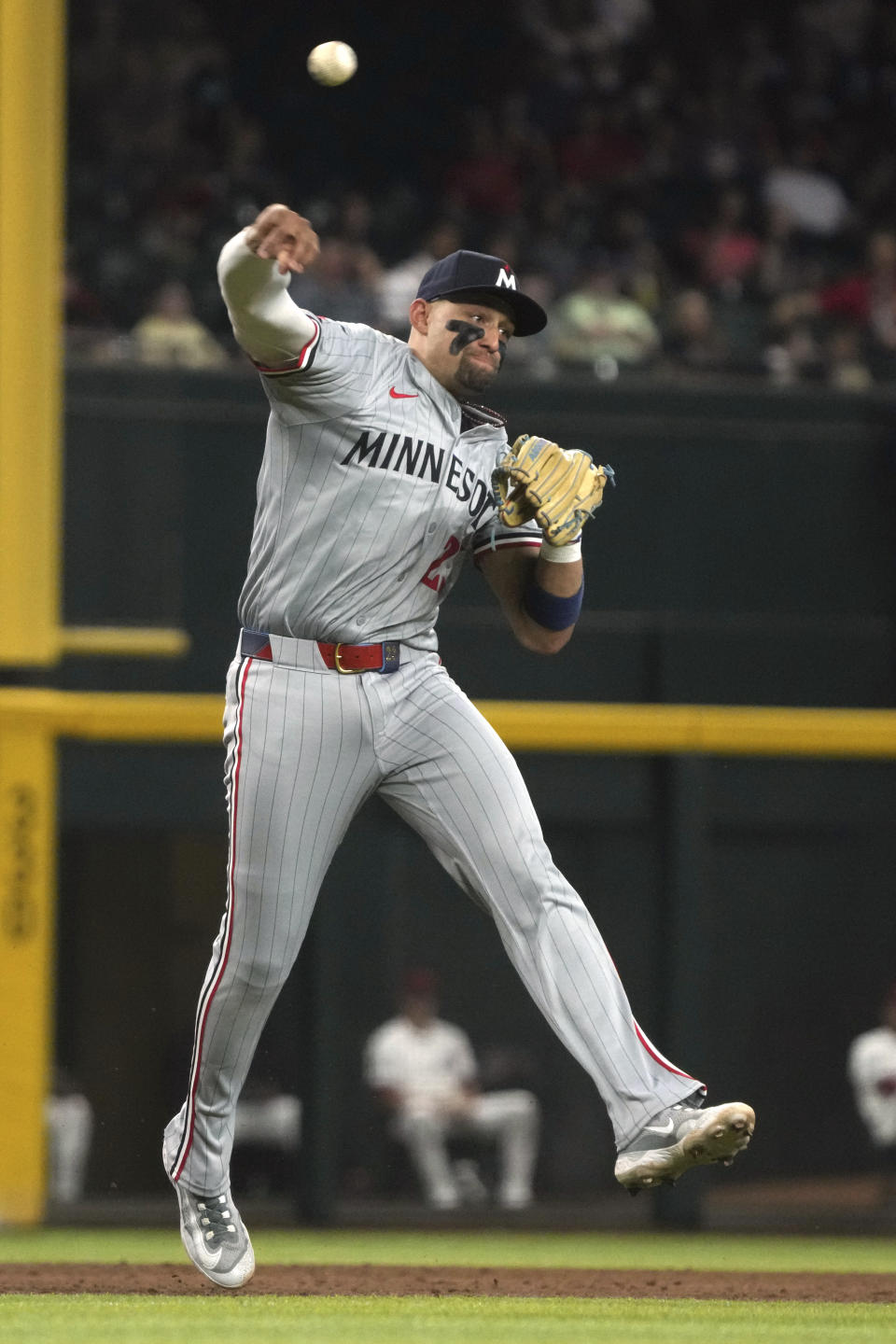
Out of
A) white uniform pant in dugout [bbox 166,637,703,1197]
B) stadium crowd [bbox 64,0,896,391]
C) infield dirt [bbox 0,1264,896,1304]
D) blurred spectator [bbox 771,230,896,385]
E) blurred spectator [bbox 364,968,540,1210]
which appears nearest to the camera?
white uniform pant in dugout [bbox 166,637,703,1197]

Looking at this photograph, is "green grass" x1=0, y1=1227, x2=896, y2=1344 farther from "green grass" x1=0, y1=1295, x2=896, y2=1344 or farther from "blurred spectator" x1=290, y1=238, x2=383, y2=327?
"blurred spectator" x1=290, y1=238, x2=383, y2=327

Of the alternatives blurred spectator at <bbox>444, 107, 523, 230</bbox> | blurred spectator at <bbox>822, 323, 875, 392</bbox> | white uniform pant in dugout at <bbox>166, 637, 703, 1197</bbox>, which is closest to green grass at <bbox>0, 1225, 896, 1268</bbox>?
white uniform pant in dugout at <bbox>166, 637, 703, 1197</bbox>

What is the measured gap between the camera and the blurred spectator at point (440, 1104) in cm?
798

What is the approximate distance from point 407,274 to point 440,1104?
391cm

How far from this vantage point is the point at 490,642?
859 cm

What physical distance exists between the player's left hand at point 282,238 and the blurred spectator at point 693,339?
5.68m

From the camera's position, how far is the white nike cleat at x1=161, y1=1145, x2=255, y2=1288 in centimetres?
439

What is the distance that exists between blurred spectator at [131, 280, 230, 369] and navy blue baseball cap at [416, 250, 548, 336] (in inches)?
174

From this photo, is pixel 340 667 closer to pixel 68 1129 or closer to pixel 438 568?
pixel 438 568

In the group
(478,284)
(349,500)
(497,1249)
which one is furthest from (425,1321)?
(497,1249)

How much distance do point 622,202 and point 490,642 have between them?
3.55 metres

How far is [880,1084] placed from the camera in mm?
8320

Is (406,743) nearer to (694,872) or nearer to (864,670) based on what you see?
(694,872)

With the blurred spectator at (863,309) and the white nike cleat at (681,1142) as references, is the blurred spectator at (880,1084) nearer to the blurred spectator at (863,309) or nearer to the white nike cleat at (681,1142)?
the blurred spectator at (863,309)
